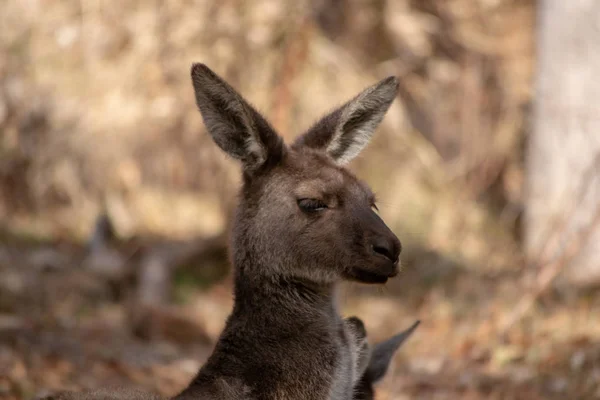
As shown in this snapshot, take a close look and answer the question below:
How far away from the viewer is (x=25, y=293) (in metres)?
8.83

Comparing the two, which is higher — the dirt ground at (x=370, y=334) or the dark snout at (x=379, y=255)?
the dirt ground at (x=370, y=334)

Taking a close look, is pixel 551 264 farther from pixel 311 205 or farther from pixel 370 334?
pixel 311 205

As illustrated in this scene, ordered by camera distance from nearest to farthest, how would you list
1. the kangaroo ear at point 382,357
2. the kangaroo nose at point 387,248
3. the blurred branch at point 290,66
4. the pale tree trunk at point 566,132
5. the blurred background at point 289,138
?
the kangaroo nose at point 387,248
the kangaroo ear at point 382,357
the blurred background at point 289,138
the pale tree trunk at point 566,132
the blurred branch at point 290,66

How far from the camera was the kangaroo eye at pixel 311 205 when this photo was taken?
4.13 m

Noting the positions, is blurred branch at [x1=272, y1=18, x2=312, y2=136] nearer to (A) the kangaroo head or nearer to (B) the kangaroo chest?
(A) the kangaroo head

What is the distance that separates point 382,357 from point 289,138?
5.93 meters

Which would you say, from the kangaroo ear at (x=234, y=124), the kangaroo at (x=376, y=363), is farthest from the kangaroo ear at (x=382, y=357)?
the kangaroo ear at (x=234, y=124)

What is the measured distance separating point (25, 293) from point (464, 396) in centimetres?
471

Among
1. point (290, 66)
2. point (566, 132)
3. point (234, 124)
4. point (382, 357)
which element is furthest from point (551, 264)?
point (290, 66)

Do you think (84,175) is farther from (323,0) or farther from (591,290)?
(591,290)

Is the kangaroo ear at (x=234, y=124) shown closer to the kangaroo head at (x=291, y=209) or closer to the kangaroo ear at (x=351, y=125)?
the kangaroo head at (x=291, y=209)

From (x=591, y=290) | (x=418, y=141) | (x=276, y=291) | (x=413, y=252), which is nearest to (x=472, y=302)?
(x=591, y=290)

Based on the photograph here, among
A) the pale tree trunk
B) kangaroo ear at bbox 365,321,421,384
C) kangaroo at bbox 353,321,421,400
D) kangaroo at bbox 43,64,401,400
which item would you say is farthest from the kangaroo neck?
the pale tree trunk

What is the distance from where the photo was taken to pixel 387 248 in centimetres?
392
